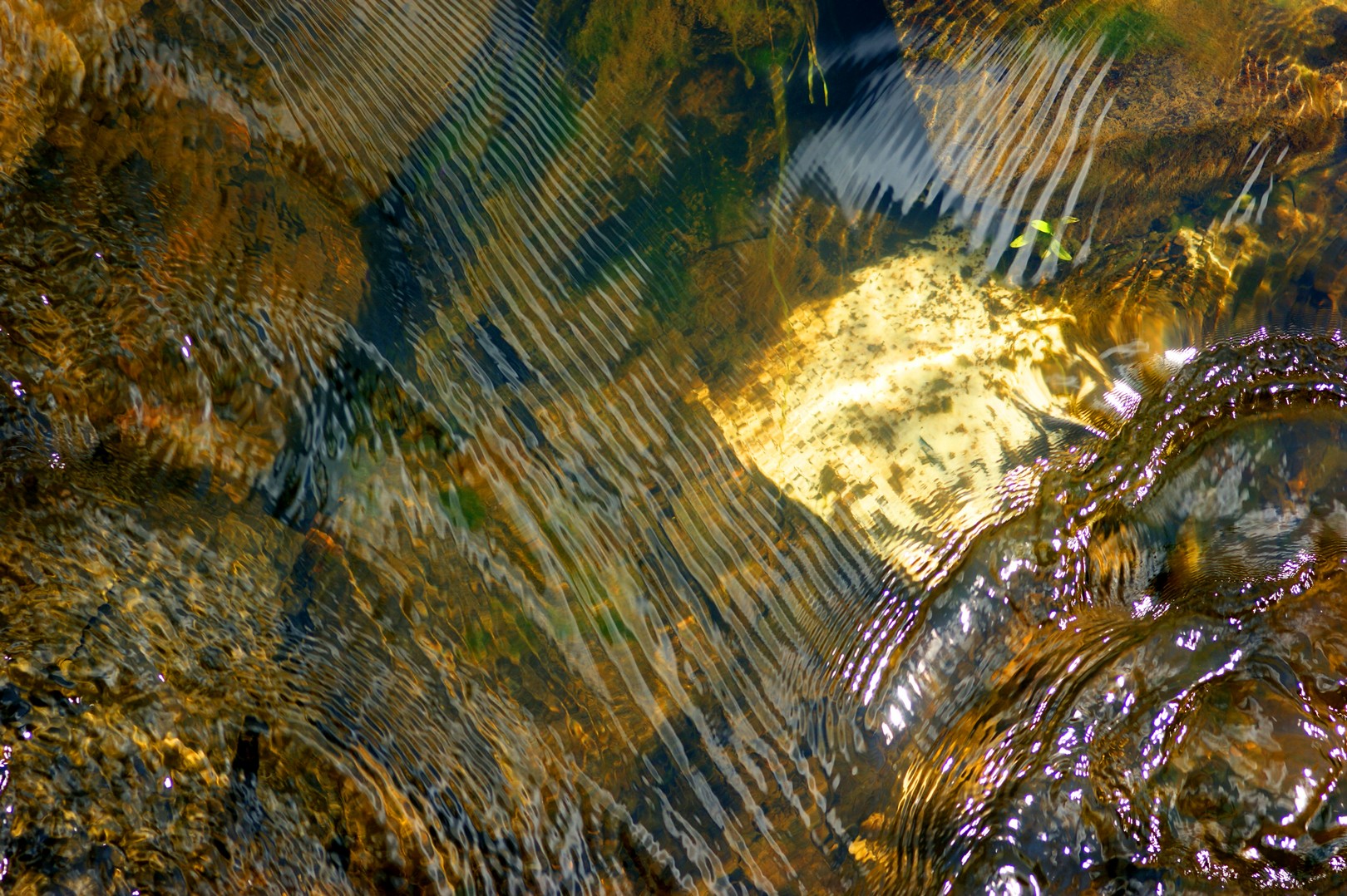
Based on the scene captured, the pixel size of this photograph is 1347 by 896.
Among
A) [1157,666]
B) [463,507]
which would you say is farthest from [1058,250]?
[463,507]

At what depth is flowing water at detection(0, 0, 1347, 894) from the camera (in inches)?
70.7

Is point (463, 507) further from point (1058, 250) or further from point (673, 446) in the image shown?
point (1058, 250)

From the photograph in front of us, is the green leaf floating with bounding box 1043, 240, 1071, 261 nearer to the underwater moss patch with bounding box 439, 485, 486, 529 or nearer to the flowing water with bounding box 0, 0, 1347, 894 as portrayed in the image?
the flowing water with bounding box 0, 0, 1347, 894

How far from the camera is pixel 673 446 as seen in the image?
7.93 feet

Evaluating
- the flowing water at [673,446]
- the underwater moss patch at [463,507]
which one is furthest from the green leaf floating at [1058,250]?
the underwater moss patch at [463,507]

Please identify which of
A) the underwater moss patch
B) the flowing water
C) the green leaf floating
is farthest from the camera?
the green leaf floating

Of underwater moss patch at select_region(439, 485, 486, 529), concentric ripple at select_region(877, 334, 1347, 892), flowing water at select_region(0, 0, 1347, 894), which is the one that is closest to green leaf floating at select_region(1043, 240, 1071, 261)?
flowing water at select_region(0, 0, 1347, 894)

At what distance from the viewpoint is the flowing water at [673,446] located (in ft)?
5.90

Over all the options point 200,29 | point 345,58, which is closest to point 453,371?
point 345,58

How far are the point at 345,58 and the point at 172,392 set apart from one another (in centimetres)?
136

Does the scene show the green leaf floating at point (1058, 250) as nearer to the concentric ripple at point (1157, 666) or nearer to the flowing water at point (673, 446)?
the flowing water at point (673, 446)

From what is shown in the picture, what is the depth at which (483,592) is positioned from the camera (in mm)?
2189

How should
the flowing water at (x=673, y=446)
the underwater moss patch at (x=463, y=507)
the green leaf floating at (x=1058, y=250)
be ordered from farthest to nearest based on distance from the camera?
the green leaf floating at (x=1058, y=250) < the underwater moss patch at (x=463, y=507) < the flowing water at (x=673, y=446)

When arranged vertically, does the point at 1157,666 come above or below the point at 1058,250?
below
